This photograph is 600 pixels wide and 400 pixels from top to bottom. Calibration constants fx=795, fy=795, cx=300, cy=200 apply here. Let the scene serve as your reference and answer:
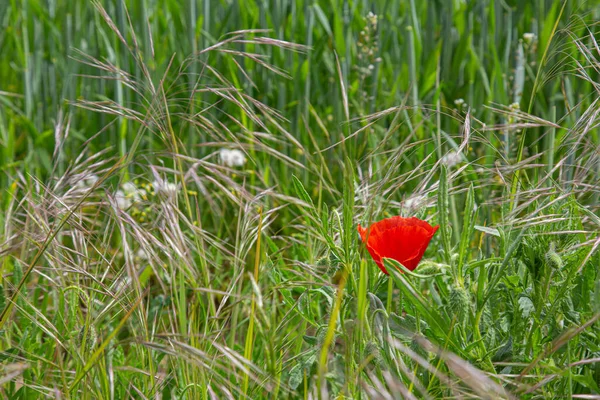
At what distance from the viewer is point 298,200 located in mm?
1171

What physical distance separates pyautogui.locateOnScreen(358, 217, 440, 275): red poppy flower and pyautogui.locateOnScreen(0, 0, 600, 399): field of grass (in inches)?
1.0

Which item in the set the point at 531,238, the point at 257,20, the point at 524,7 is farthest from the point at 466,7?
the point at 531,238

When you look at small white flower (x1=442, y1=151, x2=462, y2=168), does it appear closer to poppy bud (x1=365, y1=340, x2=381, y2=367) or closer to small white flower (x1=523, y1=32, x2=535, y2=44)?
poppy bud (x1=365, y1=340, x2=381, y2=367)

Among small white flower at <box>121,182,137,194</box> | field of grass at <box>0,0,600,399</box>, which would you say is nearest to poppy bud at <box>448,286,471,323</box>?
field of grass at <box>0,0,600,399</box>

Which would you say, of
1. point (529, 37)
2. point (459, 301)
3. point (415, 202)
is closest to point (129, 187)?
point (415, 202)

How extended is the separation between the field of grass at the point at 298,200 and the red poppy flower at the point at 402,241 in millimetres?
25

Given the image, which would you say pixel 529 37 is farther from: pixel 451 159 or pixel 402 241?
pixel 402 241

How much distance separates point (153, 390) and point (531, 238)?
52 centimetres

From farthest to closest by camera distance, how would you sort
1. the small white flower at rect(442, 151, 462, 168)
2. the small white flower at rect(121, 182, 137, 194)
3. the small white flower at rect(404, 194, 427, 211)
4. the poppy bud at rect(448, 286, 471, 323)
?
the small white flower at rect(121, 182, 137, 194)
the small white flower at rect(404, 194, 427, 211)
the small white flower at rect(442, 151, 462, 168)
the poppy bud at rect(448, 286, 471, 323)

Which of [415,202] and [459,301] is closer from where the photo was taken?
[459,301]

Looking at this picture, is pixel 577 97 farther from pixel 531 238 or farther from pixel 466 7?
pixel 531 238

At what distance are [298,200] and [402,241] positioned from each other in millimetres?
241

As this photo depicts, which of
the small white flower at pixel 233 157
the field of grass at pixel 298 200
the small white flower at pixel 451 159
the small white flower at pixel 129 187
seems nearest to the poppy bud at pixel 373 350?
the field of grass at pixel 298 200

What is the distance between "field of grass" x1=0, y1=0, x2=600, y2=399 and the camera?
947 millimetres
